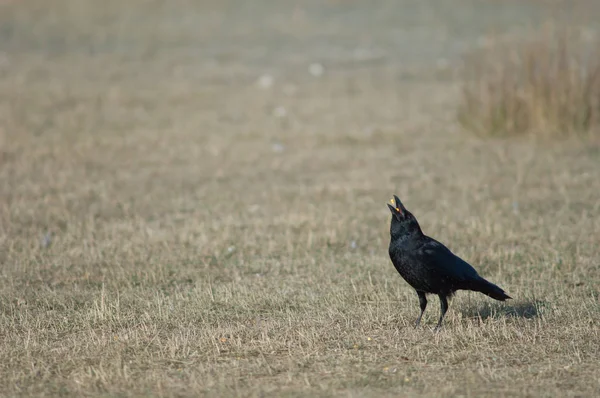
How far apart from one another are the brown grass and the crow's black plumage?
806 centimetres

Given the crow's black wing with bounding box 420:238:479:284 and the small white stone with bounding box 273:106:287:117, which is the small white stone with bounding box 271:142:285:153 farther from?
the crow's black wing with bounding box 420:238:479:284

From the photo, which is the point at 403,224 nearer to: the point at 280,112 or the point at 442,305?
the point at 442,305

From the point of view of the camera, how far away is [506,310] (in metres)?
6.65

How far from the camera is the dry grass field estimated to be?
17.9 ft

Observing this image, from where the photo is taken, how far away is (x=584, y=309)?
650 centimetres

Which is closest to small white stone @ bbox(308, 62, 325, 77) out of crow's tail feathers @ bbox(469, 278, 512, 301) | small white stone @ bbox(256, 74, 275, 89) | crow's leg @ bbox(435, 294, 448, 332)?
small white stone @ bbox(256, 74, 275, 89)

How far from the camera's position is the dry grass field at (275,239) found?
546 centimetres

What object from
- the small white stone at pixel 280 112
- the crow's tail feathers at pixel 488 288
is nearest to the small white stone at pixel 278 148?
the small white stone at pixel 280 112

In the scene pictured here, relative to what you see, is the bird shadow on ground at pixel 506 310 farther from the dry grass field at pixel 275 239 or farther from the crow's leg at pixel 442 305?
the crow's leg at pixel 442 305

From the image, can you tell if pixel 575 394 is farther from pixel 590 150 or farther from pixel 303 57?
pixel 303 57

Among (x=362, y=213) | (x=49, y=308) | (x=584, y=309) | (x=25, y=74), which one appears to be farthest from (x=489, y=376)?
(x=25, y=74)

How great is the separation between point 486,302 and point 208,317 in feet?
7.09

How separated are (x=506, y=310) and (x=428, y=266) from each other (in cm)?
108

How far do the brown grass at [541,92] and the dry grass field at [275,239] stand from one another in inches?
13.4
